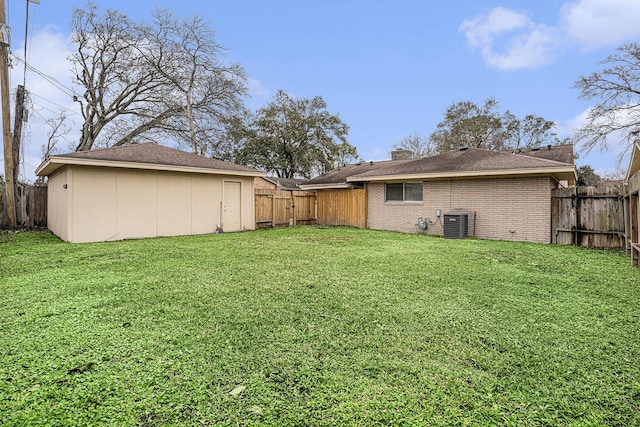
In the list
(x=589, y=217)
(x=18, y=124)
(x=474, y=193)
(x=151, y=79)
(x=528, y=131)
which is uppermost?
(x=151, y=79)

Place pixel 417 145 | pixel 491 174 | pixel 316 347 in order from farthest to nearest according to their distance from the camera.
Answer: pixel 417 145, pixel 491 174, pixel 316 347

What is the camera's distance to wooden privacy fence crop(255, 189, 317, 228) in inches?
561

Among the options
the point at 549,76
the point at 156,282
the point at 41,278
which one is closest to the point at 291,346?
the point at 156,282

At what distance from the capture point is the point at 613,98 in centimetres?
A: 1875

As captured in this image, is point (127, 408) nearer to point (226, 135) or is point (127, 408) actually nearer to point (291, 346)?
point (291, 346)

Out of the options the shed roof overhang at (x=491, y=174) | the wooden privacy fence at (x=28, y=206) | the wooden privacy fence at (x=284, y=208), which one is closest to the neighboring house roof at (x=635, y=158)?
the shed roof overhang at (x=491, y=174)

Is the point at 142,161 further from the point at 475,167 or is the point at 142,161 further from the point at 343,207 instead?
the point at 475,167

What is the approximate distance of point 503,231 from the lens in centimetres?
1095

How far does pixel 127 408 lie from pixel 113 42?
2457 centimetres

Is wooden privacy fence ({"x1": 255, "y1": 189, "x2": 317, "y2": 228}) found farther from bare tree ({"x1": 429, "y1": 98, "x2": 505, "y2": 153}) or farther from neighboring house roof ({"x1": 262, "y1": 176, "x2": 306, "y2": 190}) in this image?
bare tree ({"x1": 429, "y1": 98, "x2": 505, "y2": 153})

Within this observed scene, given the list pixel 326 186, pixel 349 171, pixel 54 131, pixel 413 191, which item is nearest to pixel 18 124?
pixel 54 131

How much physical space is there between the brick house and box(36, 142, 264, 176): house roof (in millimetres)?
5345

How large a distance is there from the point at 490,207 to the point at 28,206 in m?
16.7

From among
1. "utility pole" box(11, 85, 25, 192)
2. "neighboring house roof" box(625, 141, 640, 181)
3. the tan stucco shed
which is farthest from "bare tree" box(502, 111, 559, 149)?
"utility pole" box(11, 85, 25, 192)
